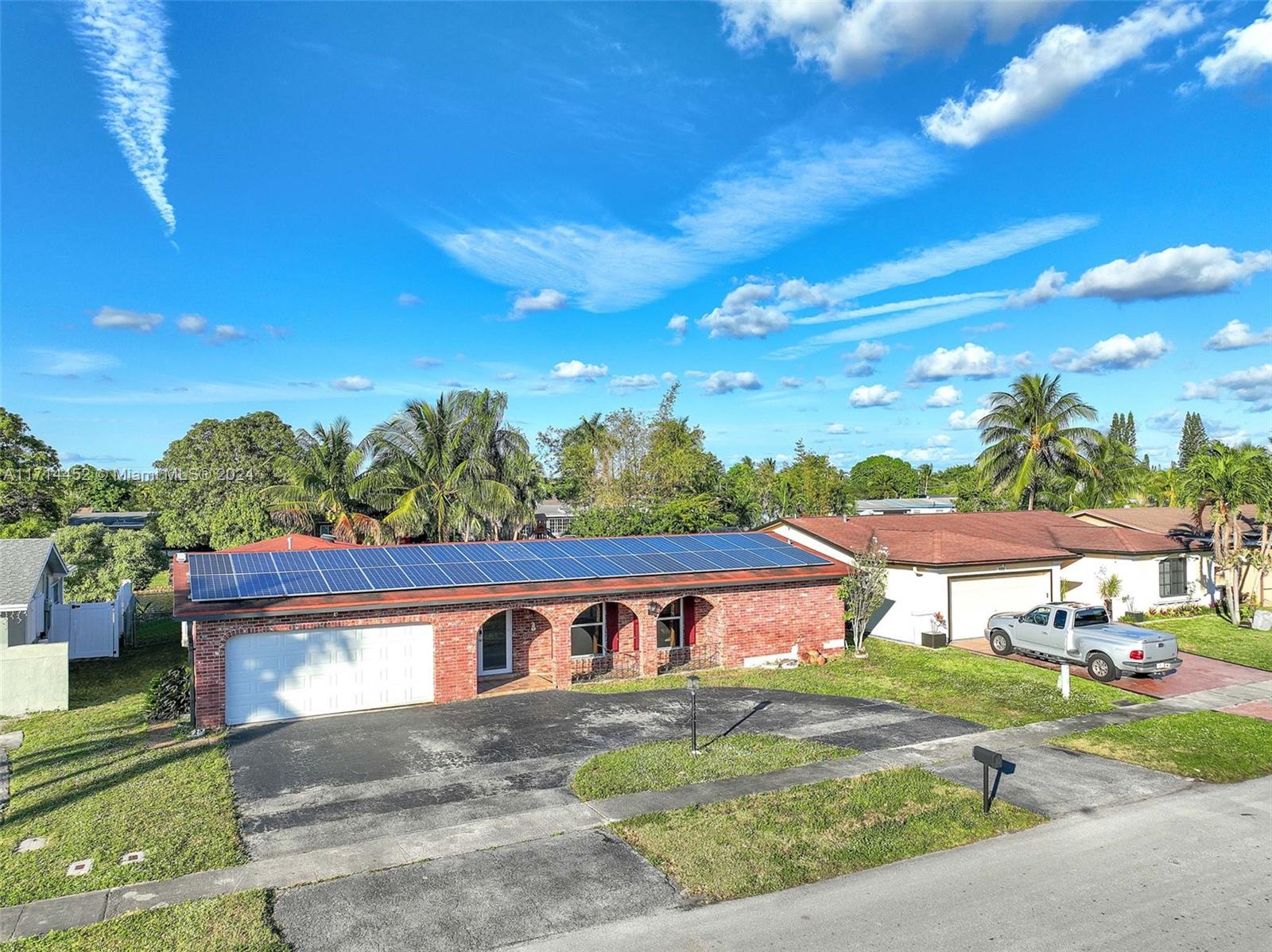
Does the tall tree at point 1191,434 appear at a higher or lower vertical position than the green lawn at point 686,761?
higher

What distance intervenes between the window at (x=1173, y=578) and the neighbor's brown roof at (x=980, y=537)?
2.26 feet

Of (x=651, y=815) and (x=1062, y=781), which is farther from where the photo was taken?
(x=1062, y=781)

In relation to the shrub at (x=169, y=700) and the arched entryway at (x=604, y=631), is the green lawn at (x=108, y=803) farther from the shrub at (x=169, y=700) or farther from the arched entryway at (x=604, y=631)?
the arched entryway at (x=604, y=631)

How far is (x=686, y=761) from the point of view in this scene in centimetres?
1360

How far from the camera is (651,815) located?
37.1 ft

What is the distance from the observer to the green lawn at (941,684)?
1702 cm

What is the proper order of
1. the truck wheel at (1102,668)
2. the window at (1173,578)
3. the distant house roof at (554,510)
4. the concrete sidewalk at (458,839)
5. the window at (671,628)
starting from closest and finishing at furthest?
the concrete sidewalk at (458,839)
the truck wheel at (1102,668)
the window at (671,628)
the window at (1173,578)
the distant house roof at (554,510)

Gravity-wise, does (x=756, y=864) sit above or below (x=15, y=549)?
below

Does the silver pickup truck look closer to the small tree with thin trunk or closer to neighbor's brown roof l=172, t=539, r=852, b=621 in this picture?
the small tree with thin trunk

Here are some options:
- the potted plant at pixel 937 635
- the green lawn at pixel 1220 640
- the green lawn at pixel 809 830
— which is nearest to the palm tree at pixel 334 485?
the potted plant at pixel 937 635

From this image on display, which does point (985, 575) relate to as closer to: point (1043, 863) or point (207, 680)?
point (1043, 863)

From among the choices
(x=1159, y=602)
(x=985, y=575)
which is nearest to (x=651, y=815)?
(x=985, y=575)

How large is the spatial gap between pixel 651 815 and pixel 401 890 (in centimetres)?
366

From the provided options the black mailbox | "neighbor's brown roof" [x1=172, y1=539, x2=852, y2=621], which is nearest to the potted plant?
"neighbor's brown roof" [x1=172, y1=539, x2=852, y2=621]
